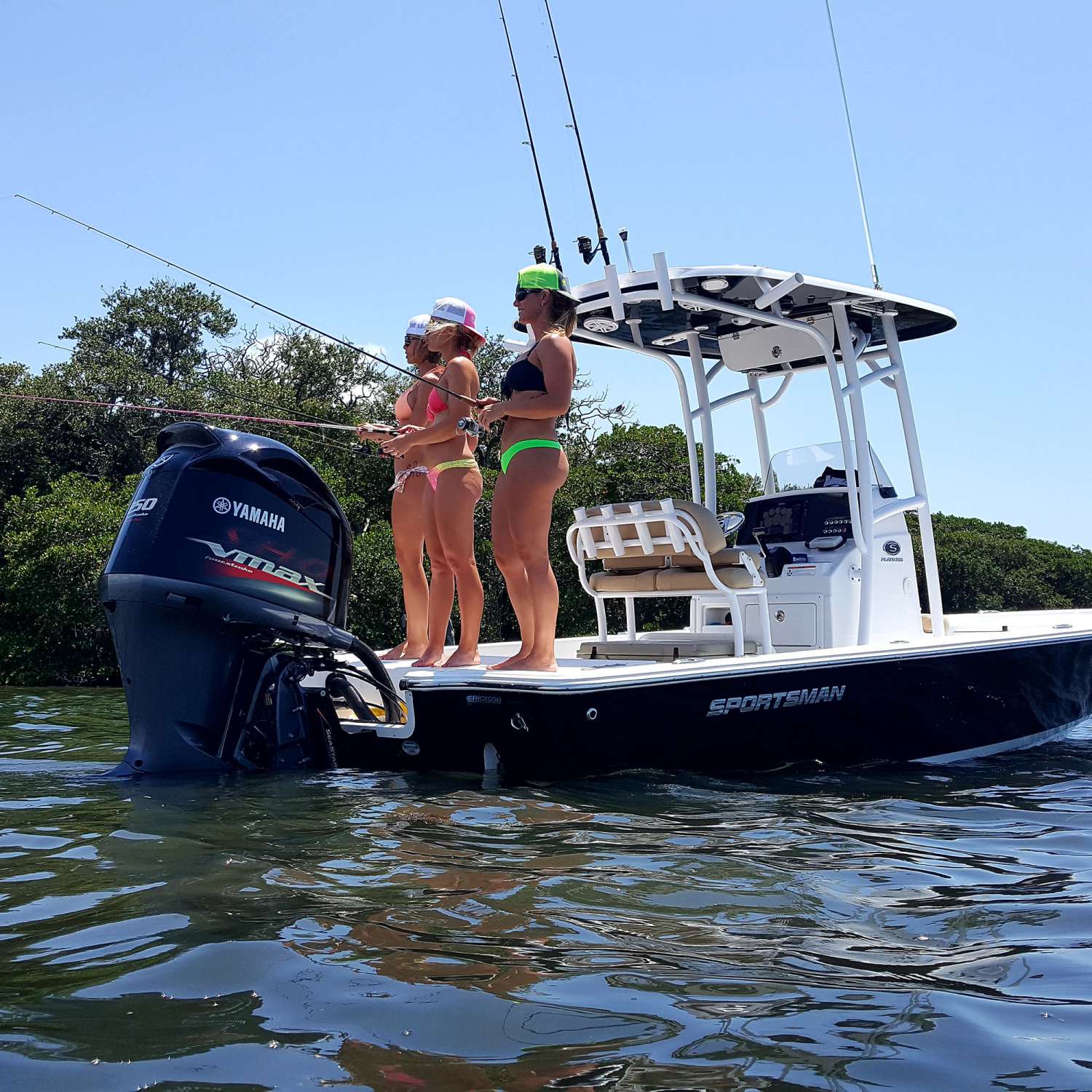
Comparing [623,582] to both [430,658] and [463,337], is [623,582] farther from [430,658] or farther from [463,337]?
[463,337]

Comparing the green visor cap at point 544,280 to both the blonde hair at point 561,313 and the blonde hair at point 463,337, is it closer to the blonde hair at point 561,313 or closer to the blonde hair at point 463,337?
the blonde hair at point 561,313

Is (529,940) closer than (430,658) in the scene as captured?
Yes

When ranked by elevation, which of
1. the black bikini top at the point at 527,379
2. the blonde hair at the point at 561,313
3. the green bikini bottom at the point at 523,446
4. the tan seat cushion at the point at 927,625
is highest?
the blonde hair at the point at 561,313

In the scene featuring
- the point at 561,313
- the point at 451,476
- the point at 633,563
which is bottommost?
the point at 633,563

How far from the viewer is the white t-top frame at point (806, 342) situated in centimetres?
655

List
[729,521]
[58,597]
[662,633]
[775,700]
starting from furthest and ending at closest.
A: [58,597] → [662,633] → [729,521] → [775,700]

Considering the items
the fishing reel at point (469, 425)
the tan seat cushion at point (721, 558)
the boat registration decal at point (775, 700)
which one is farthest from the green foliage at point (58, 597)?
the boat registration decal at point (775, 700)

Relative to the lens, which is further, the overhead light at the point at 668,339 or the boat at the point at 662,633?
the overhead light at the point at 668,339

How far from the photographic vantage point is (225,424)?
62.1 feet

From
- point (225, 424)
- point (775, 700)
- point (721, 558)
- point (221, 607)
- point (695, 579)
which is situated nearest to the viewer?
point (221, 607)

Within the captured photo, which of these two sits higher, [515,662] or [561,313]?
[561,313]

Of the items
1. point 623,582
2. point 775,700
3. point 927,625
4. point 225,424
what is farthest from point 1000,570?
point 775,700

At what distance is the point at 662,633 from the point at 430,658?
2535 mm

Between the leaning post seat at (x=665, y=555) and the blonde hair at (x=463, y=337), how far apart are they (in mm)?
1102
